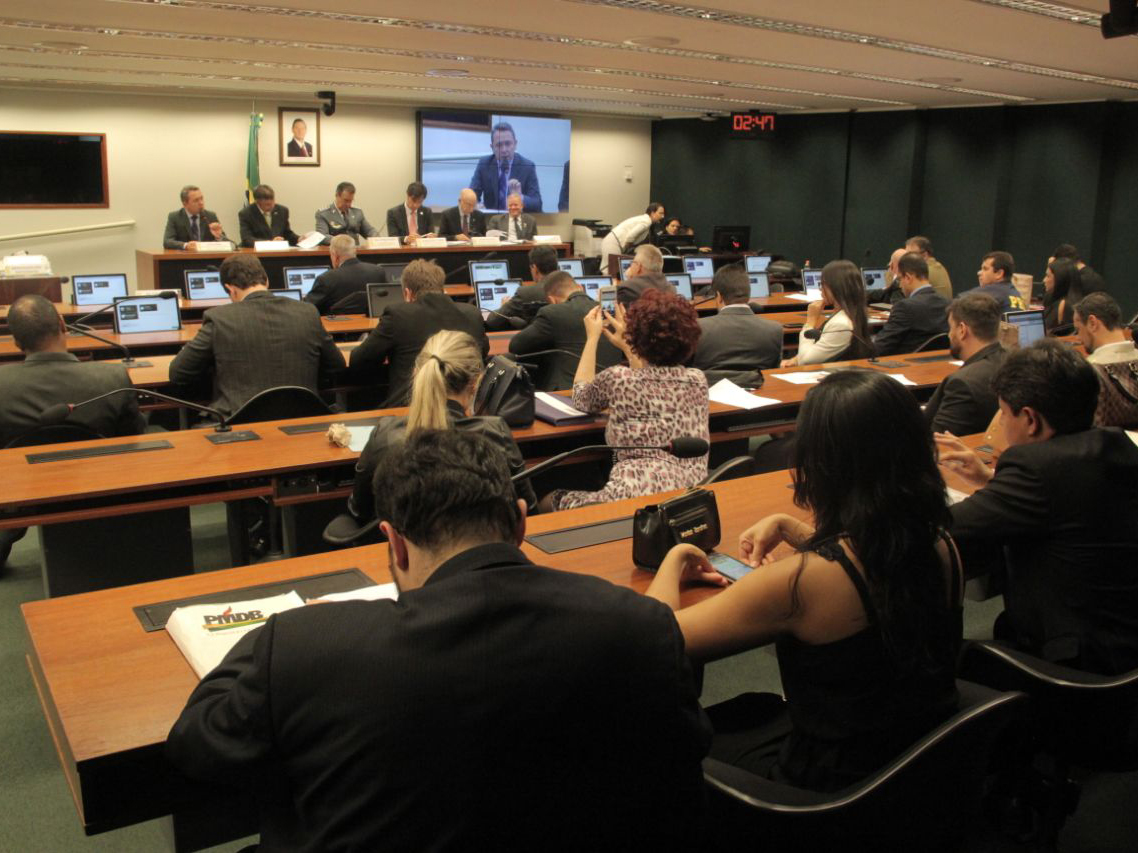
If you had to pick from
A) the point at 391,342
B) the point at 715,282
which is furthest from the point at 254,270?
the point at 715,282

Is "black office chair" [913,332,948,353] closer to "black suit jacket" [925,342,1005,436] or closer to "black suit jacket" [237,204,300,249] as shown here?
"black suit jacket" [925,342,1005,436]

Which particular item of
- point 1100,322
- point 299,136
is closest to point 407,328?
point 1100,322

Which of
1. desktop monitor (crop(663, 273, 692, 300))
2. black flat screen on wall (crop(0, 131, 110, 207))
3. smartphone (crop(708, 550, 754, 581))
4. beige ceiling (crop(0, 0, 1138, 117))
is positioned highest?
beige ceiling (crop(0, 0, 1138, 117))

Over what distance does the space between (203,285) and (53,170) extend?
15.6 ft

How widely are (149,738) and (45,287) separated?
22.6 ft

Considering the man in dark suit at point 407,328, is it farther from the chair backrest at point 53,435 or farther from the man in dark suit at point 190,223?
the man in dark suit at point 190,223

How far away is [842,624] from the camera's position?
1704 millimetres

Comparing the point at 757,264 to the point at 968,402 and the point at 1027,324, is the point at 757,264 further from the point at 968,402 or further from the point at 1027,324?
the point at 968,402

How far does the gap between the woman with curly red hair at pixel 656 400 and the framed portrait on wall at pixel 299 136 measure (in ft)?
33.2

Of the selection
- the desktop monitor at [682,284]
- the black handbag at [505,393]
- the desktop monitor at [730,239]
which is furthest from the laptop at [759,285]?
the black handbag at [505,393]

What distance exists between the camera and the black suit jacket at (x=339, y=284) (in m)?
7.22

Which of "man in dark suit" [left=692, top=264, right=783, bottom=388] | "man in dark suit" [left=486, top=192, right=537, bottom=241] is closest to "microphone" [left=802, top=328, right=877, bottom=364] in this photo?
"man in dark suit" [left=692, top=264, right=783, bottom=388]

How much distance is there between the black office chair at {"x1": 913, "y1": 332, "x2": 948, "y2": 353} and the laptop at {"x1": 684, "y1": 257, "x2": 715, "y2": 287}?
4.03m

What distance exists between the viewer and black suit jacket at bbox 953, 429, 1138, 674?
7.49ft
